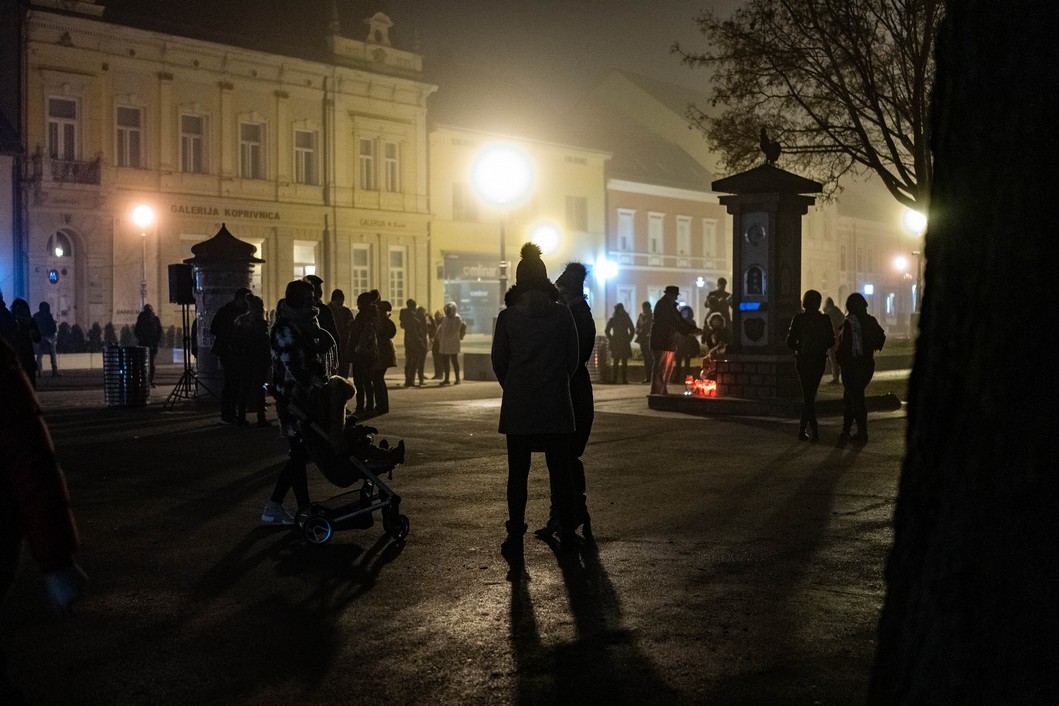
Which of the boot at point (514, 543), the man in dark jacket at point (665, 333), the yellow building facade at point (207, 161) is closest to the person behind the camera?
the boot at point (514, 543)

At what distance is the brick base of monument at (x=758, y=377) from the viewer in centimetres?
1844

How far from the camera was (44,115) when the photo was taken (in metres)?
37.4

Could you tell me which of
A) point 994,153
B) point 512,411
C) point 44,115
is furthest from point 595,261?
point 994,153

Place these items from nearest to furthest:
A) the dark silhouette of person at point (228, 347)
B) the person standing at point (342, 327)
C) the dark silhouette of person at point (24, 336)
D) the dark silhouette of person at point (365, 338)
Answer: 1. the dark silhouette of person at point (228, 347)
2. the dark silhouette of person at point (24, 336)
3. the dark silhouette of person at point (365, 338)
4. the person standing at point (342, 327)

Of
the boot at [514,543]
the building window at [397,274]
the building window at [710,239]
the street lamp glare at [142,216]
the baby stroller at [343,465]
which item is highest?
the building window at [710,239]

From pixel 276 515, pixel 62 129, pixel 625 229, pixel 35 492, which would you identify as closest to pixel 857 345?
pixel 276 515

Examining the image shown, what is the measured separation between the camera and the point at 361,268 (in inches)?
1818

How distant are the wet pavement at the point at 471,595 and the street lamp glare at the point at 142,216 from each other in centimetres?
2824

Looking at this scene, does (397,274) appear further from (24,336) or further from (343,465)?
(343,465)

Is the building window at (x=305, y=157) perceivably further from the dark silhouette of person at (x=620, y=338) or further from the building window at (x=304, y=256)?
the dark silhouette of person at (x=620, y=338)

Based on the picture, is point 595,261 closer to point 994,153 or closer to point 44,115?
point 44,115

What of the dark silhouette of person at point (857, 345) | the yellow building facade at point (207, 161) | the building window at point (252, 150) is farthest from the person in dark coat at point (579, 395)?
the building window at point (252, 150)

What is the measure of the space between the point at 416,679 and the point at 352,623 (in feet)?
3.45

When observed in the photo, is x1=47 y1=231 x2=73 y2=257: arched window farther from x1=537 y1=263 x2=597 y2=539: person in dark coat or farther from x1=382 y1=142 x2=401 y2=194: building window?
x1=537 y1=263 x2=597 y2=539: person in dark coat
